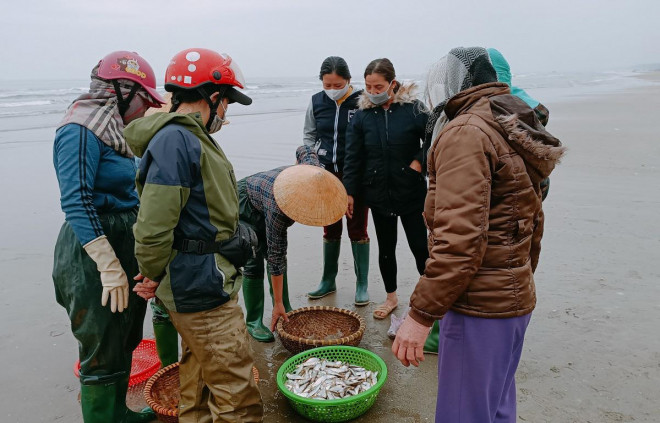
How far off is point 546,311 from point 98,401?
358 centimetres

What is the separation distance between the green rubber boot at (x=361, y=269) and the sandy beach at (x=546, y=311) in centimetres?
10

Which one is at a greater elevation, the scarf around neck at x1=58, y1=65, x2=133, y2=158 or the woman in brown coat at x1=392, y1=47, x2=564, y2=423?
the scarf around neck at x1=58, y1=65, x2=133, y2=158

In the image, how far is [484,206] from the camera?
1.97 metres

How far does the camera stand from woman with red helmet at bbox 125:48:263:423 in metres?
2.32

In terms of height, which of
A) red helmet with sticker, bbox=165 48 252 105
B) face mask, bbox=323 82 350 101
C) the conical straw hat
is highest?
red helmet with sticker, bbox=165 48 252 105

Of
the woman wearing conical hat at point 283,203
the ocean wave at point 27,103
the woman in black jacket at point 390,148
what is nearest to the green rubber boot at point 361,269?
the woman in black jacket at point 390,148

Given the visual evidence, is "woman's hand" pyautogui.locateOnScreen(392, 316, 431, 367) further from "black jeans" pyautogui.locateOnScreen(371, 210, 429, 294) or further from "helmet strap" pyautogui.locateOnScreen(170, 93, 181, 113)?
"black jeans" pyautogui.locateOnScreen(371, 210, 429, 294)

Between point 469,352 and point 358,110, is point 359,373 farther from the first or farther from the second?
point 358,110

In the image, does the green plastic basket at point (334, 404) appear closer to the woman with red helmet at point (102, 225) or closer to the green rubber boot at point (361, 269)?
the woman with red helmet at point (102, 225)

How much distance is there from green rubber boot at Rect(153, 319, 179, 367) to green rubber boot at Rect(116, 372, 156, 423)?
45cm

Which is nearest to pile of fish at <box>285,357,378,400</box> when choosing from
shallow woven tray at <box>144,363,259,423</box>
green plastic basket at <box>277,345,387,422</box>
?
green plastic basket at <box>277,345,387,422</box>

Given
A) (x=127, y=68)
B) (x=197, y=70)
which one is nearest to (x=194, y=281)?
(x=197, y=70)

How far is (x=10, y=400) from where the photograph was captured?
11.2 feet

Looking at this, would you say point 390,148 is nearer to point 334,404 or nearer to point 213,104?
point 213,104
